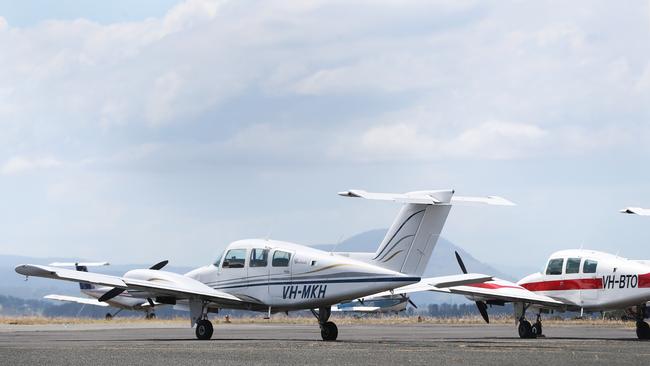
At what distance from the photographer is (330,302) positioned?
3444 centimetres

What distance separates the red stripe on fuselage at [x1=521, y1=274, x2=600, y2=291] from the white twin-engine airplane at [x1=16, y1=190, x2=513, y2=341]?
178 inches

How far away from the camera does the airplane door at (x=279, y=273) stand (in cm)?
3556

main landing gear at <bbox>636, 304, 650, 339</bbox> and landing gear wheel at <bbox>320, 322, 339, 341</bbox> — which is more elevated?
main landing gear at <bbox>636, 304, 650, 339</bbox>

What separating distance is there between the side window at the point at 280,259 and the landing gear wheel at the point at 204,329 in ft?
8.89

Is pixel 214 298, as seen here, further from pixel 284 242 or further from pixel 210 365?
pixel 210 365

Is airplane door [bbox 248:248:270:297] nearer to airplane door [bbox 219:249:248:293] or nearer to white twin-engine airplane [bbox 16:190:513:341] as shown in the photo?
white twin-engine airplane [bbox 16:190:513:341]

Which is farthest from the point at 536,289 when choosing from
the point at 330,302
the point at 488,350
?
the point at 488,350

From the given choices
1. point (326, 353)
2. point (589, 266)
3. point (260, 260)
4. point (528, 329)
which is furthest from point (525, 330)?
point (326, 353)

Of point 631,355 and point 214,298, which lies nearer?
point 631,355

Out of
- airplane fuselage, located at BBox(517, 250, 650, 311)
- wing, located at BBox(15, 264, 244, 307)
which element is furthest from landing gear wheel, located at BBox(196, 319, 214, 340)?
airplane fuselage, located at BBox(517, 250, 650, 311)

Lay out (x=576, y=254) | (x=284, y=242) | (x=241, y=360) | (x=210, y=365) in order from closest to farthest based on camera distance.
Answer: (x=210, y=365), (x=241, y=360), (x=284, y=242), (x=576, y=254)

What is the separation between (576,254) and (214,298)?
41.2 feet

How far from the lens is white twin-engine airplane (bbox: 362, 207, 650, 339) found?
1467 inches

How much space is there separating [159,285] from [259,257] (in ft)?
10.6
